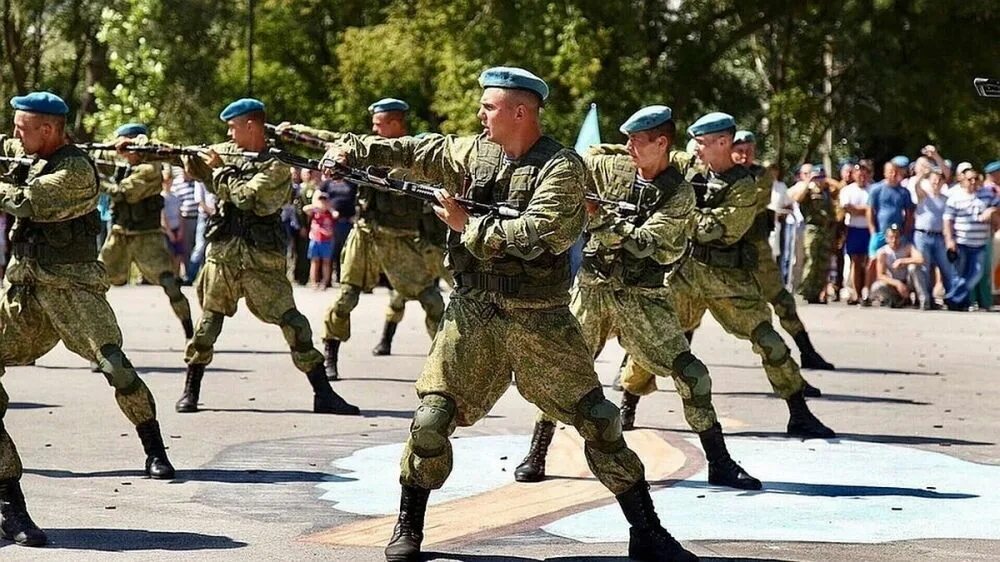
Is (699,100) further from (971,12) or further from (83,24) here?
(83,24)

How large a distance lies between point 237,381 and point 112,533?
19.7 ft

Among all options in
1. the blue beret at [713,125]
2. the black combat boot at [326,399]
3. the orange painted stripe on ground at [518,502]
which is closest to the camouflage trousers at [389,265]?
the black combat boot at [326,399]

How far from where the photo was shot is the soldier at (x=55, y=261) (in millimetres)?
8430

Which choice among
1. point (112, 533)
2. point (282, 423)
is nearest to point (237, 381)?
point (282, 423)

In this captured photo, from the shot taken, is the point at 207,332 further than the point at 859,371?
No

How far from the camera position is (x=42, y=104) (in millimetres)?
8477

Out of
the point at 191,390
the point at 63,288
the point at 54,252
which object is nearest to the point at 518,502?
the point at 63,288

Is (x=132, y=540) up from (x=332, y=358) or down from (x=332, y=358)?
up

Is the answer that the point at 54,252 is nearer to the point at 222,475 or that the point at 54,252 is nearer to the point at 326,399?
the point at 222,475

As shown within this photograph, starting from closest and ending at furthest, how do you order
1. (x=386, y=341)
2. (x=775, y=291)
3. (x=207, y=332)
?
(x=207, y=332) < (x=775, y=291) < (x=386, y=341)

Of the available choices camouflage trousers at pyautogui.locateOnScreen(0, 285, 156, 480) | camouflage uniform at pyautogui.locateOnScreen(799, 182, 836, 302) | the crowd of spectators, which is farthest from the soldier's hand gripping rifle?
camouflage uniform at pyautogui.locateOnScreen(799, 182, 836, 302)

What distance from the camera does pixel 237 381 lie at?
13.5 metres

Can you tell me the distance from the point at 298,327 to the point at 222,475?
2239 millimetres

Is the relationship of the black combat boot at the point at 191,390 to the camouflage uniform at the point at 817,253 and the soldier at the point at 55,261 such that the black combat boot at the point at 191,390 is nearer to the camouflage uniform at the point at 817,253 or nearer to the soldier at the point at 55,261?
the soldier at the point at 55,261
